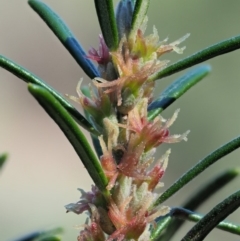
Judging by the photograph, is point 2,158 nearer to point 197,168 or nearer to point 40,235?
point 40,235

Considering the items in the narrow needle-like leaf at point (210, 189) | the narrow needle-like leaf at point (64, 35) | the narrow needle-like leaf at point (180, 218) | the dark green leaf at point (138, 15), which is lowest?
the narrow needle-like leaf at point (180, 218)

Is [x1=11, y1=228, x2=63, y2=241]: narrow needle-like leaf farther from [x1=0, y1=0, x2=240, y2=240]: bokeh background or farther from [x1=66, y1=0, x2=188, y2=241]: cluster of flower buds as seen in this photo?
[x1=0, y1=0, x2=240, y2=240]: bokeh background

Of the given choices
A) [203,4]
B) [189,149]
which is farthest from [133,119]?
[203,4]

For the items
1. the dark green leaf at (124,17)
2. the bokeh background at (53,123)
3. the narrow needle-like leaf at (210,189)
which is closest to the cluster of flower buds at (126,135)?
the dark green leaf at (124,17)

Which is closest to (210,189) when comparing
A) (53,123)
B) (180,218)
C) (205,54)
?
(180,218)

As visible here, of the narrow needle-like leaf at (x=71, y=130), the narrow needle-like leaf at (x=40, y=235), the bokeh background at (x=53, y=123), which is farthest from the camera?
the bokeh background at (x=53, y=123)

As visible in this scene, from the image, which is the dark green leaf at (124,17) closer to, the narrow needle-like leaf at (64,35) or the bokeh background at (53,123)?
the narrow needle-like leaf at (64,35)
